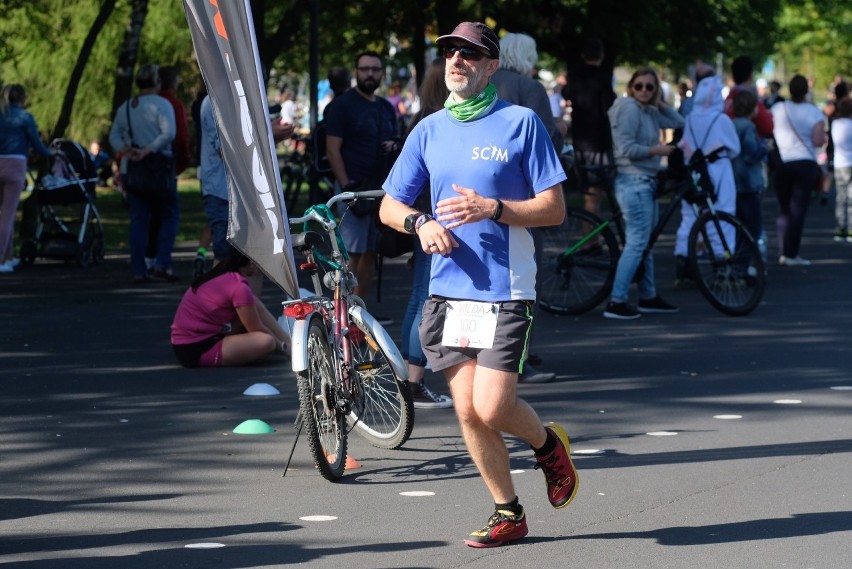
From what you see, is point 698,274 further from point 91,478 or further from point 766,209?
point 766,209

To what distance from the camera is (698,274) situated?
12.5 metres

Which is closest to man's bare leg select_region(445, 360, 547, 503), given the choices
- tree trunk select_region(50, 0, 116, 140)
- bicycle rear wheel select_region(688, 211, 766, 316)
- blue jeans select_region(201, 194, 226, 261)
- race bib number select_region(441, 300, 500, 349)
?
race bib number select_region(441, 300, 500, 349)

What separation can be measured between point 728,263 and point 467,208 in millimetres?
7594

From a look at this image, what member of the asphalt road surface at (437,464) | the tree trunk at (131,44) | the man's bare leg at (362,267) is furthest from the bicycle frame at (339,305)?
the tree trunk at (131,44)

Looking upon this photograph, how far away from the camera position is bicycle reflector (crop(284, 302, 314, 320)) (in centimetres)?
725

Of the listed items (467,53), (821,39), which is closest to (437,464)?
(467,53)

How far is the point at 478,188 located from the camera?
18.8 ft

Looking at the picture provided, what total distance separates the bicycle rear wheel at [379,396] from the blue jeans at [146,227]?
7.71 meters

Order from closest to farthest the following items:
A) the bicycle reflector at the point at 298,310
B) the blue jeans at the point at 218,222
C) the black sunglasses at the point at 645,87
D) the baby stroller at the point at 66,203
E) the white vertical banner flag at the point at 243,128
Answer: the white vertical banner flag at the point at 243,128 < the bicycle reflector at the point at 298,310 < the blue jeans at the point at 218,222 < the black sunglasses at the point at 645,87 < the baby stroller at the point at 66,203

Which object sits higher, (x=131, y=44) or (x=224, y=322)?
(x=131, y=44)

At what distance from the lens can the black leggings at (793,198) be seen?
1666 centimetres

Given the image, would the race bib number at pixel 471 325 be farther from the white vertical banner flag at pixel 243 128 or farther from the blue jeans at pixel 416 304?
the blue jeans at pixel 416 304

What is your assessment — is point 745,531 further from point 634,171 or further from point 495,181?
point 634,171

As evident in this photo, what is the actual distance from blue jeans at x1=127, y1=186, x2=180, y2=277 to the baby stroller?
1369 mm
